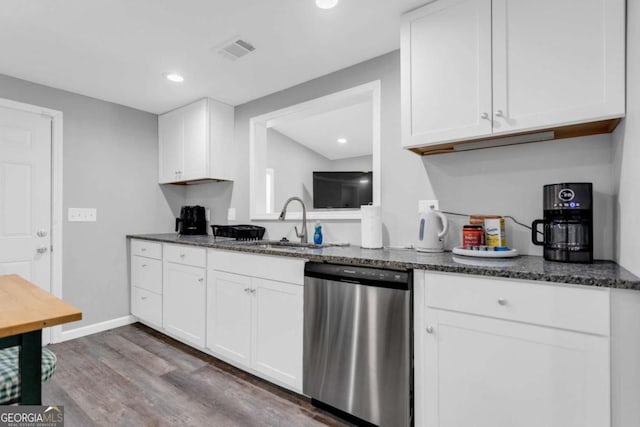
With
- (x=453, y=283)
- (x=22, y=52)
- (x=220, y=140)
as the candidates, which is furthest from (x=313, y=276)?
(x=22, y=52)

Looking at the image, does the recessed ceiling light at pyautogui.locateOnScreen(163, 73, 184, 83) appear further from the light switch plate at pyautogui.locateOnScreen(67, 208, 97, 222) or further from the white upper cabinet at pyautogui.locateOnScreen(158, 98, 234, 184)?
the light switch plate at pyautogui.locateOnScreen(67, 208, 97, 222)

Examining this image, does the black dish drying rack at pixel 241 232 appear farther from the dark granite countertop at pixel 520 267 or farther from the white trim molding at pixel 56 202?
the white trim molding at pixel 56 202

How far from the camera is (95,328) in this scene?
302cm

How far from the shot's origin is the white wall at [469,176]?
1.55 m

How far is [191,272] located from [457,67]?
2329 millimetres

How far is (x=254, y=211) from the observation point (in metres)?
3.06

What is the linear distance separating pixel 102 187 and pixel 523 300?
3528 millimetres

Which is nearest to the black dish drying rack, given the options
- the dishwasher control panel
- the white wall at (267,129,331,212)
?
the dishwasher control panel

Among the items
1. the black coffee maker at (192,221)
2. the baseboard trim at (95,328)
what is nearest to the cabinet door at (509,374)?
the black coffee maker at (192,221)

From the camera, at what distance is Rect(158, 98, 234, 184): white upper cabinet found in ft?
10.1

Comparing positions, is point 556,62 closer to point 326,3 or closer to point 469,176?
point 469,176

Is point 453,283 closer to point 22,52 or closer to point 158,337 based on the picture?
point 158,337

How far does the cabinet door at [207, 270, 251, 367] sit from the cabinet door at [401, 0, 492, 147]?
57.3 inches

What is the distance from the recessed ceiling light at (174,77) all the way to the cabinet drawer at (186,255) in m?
1.39
